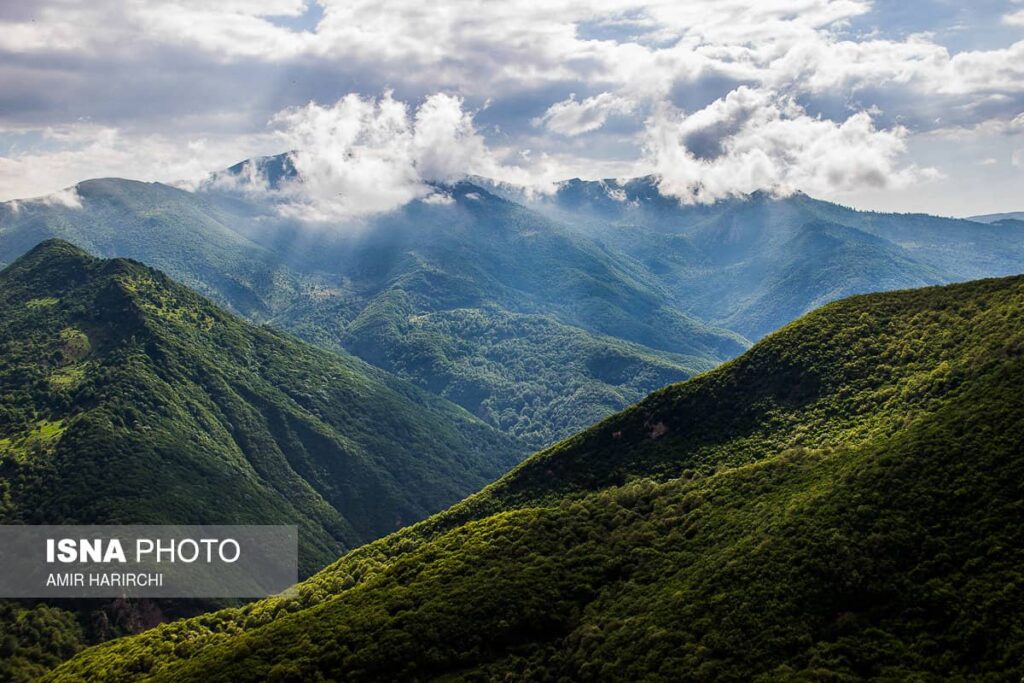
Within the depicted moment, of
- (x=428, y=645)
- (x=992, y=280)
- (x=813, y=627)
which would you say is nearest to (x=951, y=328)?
(x=992, y=280)

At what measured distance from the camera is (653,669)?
9000cm

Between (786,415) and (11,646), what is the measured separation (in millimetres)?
190666

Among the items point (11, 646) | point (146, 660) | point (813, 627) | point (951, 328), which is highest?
point (951, 328)

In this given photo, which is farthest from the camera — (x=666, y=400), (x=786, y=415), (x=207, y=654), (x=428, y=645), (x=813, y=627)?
(x=666, y=400)

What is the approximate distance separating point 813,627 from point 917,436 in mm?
36887

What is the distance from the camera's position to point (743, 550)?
343 feet

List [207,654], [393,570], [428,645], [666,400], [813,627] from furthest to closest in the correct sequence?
[666,400], [393,570], [207,654], [428,645], [813,627]

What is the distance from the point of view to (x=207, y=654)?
4820 inches

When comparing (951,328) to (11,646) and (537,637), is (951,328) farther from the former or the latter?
(11,646)

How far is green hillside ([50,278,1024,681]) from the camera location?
8788 cm

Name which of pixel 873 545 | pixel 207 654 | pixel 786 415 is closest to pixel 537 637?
pixel 873 545

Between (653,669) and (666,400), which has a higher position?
(666,400)

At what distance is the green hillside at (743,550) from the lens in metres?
87.9

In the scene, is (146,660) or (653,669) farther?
(146,660)
